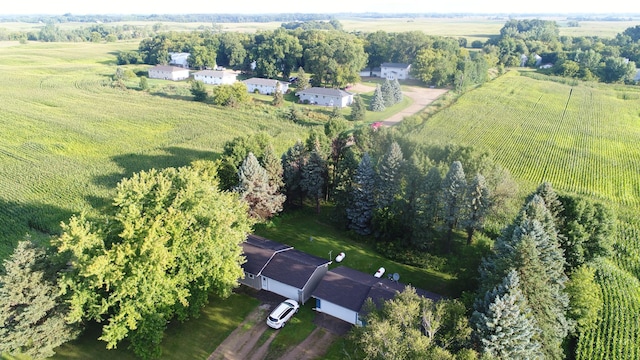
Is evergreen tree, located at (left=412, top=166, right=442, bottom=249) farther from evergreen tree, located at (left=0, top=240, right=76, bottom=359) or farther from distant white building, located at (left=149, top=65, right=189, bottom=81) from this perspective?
distant white building, located at (left=149, top=65, right=189, bottom=81)

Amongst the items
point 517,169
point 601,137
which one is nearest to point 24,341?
point 517,169

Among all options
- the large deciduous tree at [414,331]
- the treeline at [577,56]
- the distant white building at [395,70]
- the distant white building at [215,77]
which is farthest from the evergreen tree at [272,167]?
the treeline at [577,56]

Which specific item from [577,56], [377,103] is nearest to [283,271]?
[377,103]

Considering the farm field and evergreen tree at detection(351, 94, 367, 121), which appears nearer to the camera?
the farm field

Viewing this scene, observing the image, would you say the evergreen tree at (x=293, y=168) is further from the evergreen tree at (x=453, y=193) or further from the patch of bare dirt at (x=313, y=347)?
the patch of bare dirt at (x=313, y=347)

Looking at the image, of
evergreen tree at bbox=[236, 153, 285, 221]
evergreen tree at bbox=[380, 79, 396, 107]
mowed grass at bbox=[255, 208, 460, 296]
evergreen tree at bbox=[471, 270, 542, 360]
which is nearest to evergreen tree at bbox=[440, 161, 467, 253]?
mowed grass at bbox=[255, 208, 460, 296]

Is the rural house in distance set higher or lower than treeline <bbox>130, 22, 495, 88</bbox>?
lower

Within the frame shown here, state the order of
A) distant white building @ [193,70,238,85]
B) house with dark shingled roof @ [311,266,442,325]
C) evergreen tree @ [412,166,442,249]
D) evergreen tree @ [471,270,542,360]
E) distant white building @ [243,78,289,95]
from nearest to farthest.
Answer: evergreen tree @ [471,270,542,360] → house with dark shingled roof @ [311,266,442,325] → evergreen tree @ [412,166,442,249] → distant white building @ [243,78,289,95] → distant white building @ [193,70,238,85]
